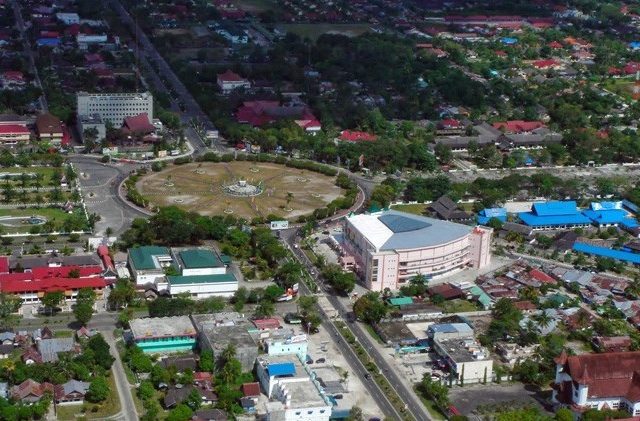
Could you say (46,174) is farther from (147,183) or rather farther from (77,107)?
(77,107)

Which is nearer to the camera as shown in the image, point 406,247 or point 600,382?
point 600,382

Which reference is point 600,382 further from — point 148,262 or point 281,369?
point 148,262

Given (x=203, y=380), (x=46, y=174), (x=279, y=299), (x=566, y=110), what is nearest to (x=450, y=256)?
(x=279, y=299)

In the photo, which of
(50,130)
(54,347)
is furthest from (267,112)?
(54,347)

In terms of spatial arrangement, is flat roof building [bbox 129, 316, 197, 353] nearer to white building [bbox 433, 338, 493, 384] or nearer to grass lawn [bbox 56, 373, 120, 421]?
grass lawn [bbox 56, 373, 120, 421]

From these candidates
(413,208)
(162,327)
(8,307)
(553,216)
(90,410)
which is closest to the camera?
(90,410)

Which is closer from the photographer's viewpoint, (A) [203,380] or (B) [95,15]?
(A) [203,380]
